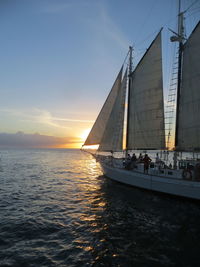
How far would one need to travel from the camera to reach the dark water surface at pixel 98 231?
26.0ft

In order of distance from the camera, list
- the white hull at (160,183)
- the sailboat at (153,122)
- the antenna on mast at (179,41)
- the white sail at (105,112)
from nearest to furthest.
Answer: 1. the white hull at (160,183)
2. the sailboat at (153,122)
3. the antenna on mast at (179,41)
4. the white sail at (105,112)

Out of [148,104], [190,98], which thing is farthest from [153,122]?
[190,98]

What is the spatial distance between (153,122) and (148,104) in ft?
7.38

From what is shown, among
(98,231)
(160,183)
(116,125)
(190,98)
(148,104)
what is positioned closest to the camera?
(98,231)

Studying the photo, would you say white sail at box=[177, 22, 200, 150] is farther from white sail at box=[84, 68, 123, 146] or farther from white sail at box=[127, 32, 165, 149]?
white sail at box=[84, 68, 123, 146]

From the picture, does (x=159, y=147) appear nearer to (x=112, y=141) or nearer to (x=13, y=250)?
(x=112, y=141)

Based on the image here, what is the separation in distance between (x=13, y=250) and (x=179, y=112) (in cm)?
1848

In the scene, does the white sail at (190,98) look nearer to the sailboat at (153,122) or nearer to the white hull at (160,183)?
the sailboat at (153,122)

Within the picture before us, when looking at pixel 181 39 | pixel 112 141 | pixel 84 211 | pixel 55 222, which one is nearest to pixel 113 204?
pixel 84 211

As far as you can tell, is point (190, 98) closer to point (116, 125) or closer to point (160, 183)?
point (160, 183)

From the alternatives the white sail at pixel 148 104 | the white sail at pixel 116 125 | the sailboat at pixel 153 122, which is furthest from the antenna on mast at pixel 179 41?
the white sail at pixel 116 125

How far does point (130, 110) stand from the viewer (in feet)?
81.4

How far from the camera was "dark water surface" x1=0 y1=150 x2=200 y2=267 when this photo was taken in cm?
794

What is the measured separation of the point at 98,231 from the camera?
411 inches
